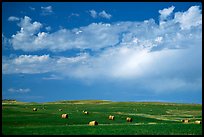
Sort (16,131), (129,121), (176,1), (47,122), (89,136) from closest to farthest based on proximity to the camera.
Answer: (176,1), (89,136), (16,131), (47,122), (129,121)

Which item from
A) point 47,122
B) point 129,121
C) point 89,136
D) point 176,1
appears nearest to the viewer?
point 176,1

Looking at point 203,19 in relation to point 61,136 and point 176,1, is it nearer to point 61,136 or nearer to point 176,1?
point 176,1

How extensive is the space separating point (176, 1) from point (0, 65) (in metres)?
15.1

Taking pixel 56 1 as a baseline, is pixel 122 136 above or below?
below

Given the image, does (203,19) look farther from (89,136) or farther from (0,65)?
(0,65)

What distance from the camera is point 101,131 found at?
38.5m

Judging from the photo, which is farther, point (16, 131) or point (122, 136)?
point (16, 131)

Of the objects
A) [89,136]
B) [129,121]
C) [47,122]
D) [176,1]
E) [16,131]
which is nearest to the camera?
[176,1]

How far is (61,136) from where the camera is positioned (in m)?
33.7

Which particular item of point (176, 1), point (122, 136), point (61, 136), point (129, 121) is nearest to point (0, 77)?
point (61, 136)

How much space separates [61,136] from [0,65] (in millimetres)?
7832

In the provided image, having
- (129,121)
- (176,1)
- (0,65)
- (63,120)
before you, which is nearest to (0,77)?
(0,65)

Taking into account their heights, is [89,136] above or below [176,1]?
below

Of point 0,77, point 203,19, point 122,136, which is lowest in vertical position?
point 122,136
